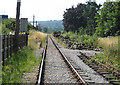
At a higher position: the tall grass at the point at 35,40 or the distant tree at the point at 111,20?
the distant tree at the point at 111,20

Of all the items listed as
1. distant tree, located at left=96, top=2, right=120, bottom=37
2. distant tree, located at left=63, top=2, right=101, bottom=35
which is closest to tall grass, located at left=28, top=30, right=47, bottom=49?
distant tree, located at left=96, top=2, right=120, bottom=37

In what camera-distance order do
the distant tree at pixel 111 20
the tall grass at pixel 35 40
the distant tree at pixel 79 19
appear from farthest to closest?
the distant tree at pixel 79 19 < the distant tree at pixel 111 20 < the tall grass at pixel 35 40

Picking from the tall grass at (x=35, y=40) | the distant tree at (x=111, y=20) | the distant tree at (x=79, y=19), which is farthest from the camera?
the distant tree at (x=79, y=19)

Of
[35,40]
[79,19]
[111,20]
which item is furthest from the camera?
[79,19]

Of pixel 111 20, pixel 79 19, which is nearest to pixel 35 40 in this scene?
pixel 111 20

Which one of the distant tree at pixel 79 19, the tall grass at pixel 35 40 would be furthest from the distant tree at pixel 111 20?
the distant tree at pixel 79 19

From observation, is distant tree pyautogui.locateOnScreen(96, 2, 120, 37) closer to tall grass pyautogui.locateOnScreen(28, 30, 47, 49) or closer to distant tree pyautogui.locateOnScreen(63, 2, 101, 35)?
tall grass pyautogui.locateOnScreen(28, 30, 47, 49)

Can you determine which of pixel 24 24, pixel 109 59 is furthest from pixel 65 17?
pixel 109 59

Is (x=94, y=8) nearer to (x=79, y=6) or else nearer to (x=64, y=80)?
(x=79, y=6)

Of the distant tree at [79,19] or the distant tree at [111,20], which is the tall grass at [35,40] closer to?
the distant tree at [111,20]

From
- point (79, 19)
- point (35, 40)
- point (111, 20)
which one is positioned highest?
point (79, 19)

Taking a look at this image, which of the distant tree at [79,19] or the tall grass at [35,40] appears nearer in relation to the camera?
the tall grass at [35,40]

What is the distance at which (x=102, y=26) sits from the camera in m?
42.0

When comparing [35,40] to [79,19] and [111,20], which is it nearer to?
[111,20]
